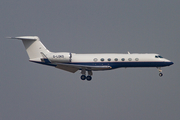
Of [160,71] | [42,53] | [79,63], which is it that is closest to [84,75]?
[79,63]

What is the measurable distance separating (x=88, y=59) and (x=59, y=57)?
4106 millimetres

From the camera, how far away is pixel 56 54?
50.6 metres

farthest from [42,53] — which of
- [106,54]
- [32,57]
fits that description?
[106,54]

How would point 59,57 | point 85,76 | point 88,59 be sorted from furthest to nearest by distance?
point 85,76 → point 88,59 → point 59,57

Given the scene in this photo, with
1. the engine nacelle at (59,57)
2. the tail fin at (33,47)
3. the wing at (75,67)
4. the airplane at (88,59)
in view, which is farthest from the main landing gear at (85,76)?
the tail fin at (33,47)

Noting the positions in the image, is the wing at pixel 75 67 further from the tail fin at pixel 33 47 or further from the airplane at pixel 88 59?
the tail fin at pixel 33 47

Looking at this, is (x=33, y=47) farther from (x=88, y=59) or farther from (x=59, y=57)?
(x=88, y=59)

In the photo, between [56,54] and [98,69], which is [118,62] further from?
[56,54]

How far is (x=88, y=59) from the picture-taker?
5162 centimetres

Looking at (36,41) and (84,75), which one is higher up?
(36,41)

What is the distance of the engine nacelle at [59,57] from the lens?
5031cm

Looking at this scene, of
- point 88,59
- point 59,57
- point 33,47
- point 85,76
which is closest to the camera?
point 59,57

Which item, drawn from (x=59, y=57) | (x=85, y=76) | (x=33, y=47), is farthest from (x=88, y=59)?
(x=33, y=47)

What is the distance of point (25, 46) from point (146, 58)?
17025 millimetres
